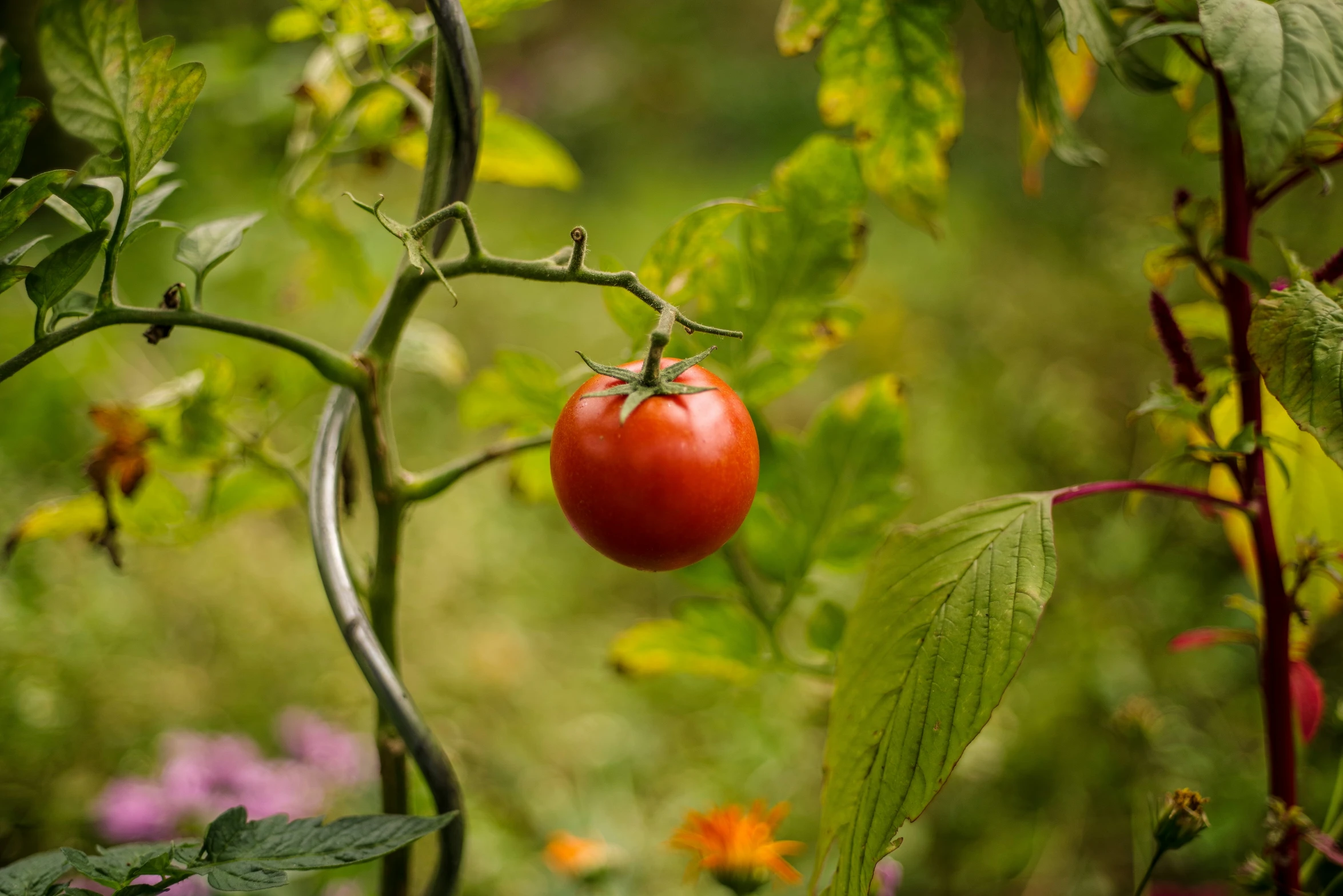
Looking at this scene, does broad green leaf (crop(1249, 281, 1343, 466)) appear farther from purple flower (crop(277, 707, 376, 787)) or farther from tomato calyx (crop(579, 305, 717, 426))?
purple flower (crop(277, 707, 376, 787))

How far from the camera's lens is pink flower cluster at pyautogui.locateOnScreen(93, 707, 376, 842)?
2.37ft

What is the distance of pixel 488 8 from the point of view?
0.40m

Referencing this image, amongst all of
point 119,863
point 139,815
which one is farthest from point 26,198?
point 139,815

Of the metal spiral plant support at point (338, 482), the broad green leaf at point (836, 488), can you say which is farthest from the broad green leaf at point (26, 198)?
the broad green leaf at point (836, 488)

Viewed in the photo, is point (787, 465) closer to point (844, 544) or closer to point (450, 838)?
point (844, 544)

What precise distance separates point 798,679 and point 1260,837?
49 cm

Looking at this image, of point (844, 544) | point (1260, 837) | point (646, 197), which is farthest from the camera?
point (646, 197)

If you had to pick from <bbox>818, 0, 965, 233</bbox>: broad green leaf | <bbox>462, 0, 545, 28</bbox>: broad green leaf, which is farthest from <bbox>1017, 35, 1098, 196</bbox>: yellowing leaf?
<bbox>462, 0, 545, 28</bbox>: broad green leaf

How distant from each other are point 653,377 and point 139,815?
0.70m

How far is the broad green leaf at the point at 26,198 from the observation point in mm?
299

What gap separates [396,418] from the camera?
1.57 m

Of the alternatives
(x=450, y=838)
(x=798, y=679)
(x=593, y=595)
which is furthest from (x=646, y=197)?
(x=450, y=838)

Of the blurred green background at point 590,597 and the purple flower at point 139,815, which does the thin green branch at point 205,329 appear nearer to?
the blurred green background at point 590,597

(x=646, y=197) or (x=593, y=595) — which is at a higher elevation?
(x=646, y=197)
